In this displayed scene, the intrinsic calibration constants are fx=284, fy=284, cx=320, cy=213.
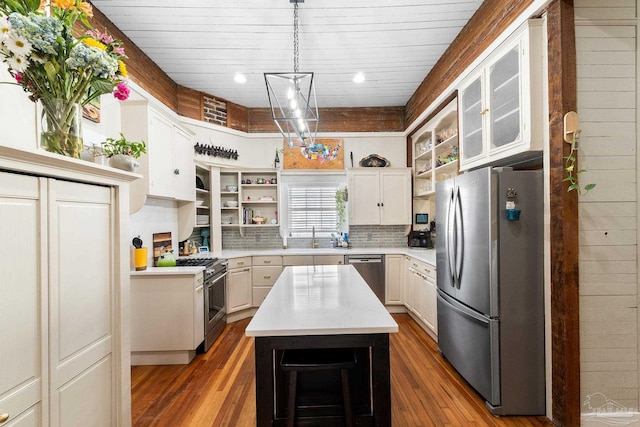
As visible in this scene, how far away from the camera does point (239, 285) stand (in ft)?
12.8

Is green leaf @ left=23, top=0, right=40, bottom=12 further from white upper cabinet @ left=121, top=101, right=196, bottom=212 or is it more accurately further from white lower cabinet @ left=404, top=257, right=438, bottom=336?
white lower cabinet @ left=404, top=257, right=438, bottom=336

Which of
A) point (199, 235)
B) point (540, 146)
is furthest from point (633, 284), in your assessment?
point (199, 235)

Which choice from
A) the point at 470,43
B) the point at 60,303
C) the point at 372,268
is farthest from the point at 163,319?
the point at 470,43

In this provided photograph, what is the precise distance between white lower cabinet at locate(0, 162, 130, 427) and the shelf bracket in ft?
8.49

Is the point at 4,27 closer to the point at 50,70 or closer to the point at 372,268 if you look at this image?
the point at 50,70

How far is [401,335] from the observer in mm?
3404

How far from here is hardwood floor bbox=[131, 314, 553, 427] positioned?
1.98 metres

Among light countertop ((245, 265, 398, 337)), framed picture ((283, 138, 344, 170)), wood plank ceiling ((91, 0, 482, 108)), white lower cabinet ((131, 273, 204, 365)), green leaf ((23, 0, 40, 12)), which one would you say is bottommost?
white lower cabinet ((131, 273, 204, 365))

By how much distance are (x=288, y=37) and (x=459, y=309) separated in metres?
3.00

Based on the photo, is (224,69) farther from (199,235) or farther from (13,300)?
(13,300)

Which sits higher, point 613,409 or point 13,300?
point 13,300

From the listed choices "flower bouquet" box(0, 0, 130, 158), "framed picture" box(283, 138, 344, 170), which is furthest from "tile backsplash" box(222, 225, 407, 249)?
"flower bouquet" box(0, 0, 130, 158)

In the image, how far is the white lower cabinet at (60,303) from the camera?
3.07ft

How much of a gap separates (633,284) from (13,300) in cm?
314
